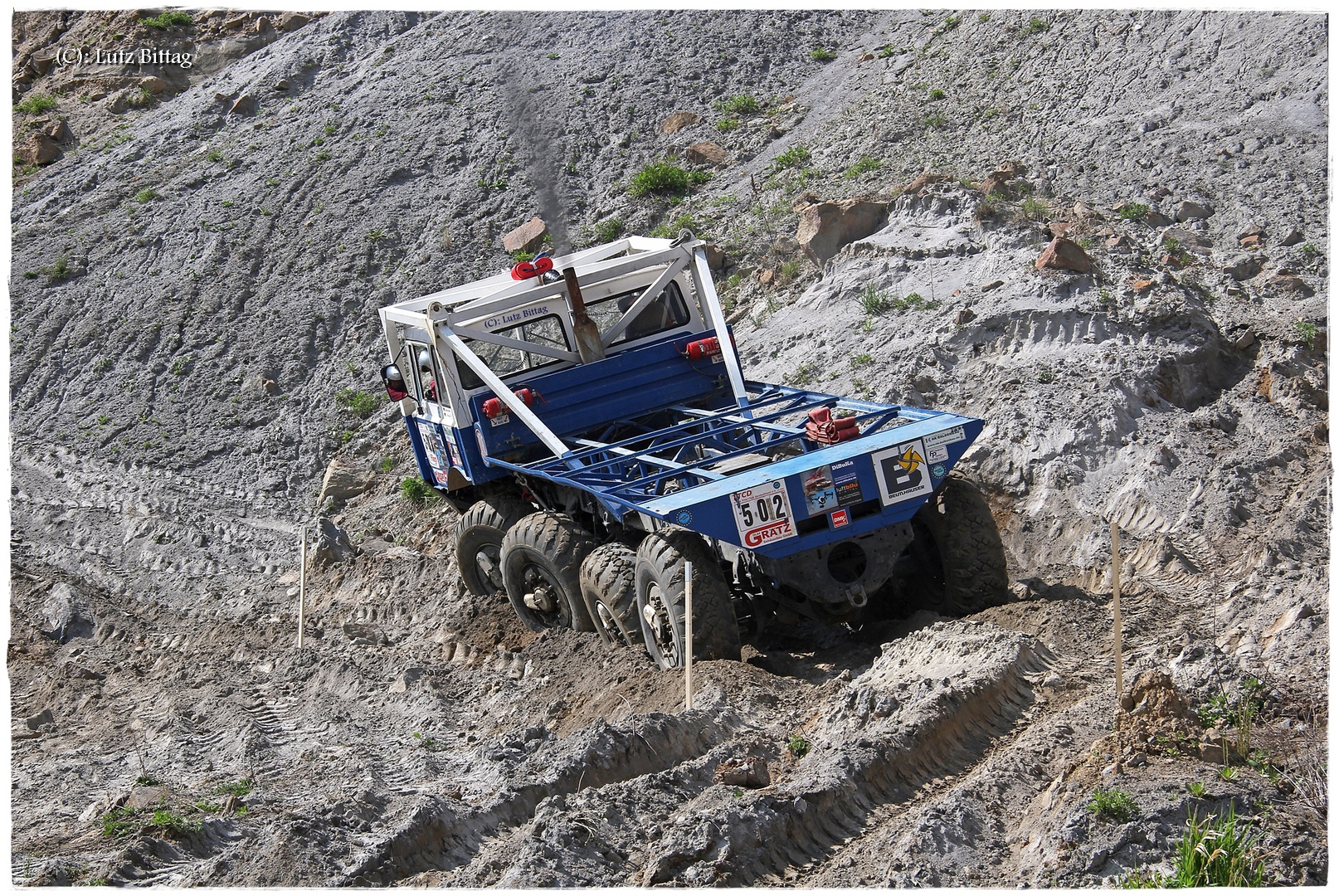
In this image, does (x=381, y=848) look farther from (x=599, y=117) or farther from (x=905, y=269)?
(x=599, y=117)

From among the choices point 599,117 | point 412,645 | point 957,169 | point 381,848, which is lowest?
point 412,645

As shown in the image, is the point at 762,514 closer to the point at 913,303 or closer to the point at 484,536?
the point at 484,536

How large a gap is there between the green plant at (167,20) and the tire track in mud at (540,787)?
2316 centimetres

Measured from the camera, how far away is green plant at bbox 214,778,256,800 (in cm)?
734

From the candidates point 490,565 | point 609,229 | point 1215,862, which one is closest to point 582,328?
point 490,565

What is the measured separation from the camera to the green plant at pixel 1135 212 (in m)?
14.7

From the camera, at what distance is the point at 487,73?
2328cm

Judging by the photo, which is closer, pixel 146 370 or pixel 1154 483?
pixel 1154 483

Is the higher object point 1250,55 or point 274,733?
point 1250,55

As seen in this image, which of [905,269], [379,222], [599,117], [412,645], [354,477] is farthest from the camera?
[599,117]

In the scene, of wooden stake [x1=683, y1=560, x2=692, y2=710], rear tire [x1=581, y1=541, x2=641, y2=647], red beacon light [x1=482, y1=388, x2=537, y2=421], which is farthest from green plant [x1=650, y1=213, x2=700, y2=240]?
wooden stake [x1=683, y1=560, x2=692, y2=710]

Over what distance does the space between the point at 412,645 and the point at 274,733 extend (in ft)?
8.14

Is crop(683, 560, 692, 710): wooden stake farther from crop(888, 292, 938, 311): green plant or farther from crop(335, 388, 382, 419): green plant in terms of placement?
crop(335, 388, 382, 419): green plant

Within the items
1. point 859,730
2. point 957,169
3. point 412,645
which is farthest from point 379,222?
point 859,730
